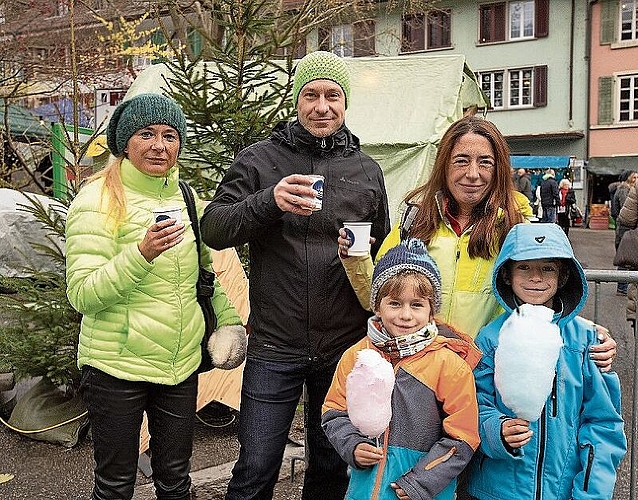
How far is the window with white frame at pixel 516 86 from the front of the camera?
98.4 feet

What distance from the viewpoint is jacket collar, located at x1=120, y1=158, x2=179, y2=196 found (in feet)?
9.46

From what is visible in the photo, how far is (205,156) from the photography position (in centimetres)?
521

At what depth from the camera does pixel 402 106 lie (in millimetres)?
8188

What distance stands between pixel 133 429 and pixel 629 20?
31020mm

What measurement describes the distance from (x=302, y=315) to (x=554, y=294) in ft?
3.23

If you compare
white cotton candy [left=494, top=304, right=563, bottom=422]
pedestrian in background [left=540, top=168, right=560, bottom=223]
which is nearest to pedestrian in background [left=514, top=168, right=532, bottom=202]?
pedestrian in background [left=540, top=168, right=560, bottom=223]

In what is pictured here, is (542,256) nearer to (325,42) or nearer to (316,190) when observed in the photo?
(316,190)

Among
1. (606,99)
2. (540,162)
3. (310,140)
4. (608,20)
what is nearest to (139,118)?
(310,140)

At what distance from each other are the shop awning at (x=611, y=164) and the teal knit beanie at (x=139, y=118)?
93.8 feet

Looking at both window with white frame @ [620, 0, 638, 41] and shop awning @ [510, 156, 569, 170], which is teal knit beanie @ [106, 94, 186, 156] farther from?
window with white frame @ [620, 0, 638, 41]

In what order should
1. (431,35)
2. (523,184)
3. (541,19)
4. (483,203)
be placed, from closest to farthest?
(483,203), (523,184), (541,19), (431,35)

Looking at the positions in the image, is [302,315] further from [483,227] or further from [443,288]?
[483,227]

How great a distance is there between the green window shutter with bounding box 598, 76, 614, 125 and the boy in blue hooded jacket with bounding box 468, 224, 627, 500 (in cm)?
2915

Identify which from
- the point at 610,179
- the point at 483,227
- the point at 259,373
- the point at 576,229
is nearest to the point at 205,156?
the point at 259,373
